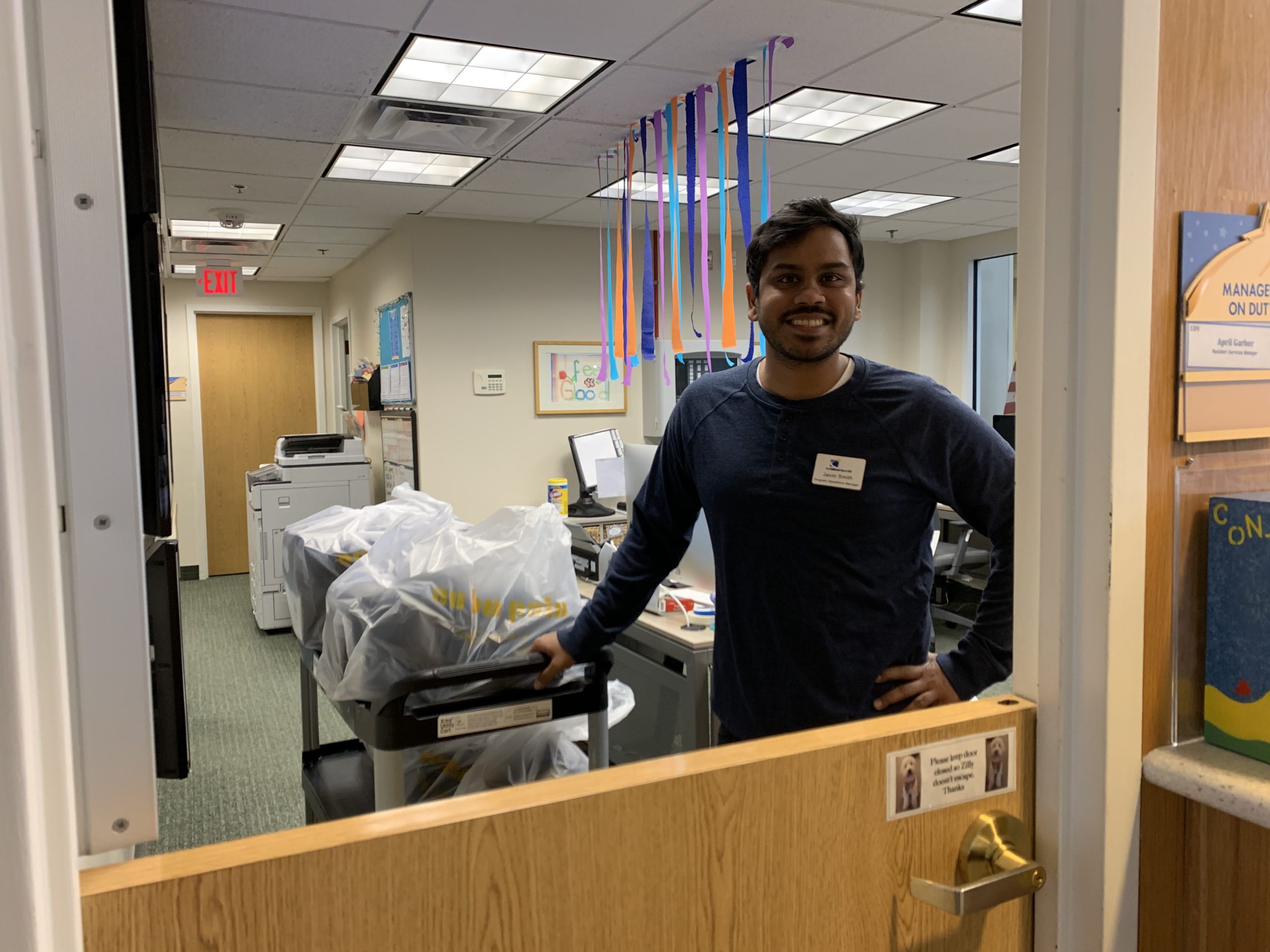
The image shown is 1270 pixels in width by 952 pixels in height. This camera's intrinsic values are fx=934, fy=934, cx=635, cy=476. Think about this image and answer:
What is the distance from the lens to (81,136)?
54cm

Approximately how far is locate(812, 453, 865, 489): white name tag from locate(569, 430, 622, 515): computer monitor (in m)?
3.84

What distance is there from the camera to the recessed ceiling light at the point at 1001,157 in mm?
4125

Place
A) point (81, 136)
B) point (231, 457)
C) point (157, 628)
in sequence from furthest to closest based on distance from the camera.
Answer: point (231, 457)
point (157, 628)
point (81, 136)

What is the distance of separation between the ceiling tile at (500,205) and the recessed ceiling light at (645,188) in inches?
11.1

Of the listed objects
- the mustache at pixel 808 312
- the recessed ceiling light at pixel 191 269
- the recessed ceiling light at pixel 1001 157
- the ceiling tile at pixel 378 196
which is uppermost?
the recessed ceiling light at pixel 1001 157

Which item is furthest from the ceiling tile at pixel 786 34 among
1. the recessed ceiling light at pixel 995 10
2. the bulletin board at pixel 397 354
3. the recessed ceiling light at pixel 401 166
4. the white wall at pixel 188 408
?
the white wall at pixel 188 408

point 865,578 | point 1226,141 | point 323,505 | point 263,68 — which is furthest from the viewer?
point 323,505

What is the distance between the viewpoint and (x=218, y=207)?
4.91m

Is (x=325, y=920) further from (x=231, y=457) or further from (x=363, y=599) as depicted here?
(x=231, y=457)

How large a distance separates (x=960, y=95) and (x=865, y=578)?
2592mm

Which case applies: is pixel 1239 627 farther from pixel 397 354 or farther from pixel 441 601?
pixel 397 354

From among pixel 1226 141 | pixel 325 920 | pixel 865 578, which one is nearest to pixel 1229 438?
pixel 1226 141

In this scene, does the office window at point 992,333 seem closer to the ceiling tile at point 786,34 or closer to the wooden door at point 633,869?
the ceiling tile at point 786,34

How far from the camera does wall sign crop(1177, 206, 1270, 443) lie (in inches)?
32.7
